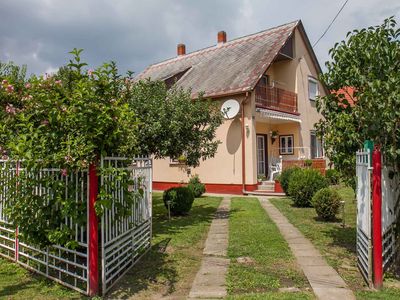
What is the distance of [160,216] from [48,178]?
21.6 ft

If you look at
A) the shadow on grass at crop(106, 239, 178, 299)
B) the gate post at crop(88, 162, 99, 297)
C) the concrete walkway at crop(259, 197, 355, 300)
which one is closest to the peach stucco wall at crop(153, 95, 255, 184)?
the concrete walkway at crop(259, 197, 355, 300)

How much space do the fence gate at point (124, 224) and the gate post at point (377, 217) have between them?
3545mm

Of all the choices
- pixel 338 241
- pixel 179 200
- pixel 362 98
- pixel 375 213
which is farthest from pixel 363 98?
pixel 179 200

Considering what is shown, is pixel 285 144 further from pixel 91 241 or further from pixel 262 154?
pixel 91 241

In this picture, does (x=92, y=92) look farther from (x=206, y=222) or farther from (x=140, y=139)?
(x=206, y=222)

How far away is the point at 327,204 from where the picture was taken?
33.5 ft

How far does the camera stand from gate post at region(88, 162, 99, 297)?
4887 millimetres

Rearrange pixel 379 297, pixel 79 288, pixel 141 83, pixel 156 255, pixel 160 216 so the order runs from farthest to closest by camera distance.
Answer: pixel 160 216 < pixel 141 83 < pixel 156 255 < pixel 79 288 < pixel 379 297

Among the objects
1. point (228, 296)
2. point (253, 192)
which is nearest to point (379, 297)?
point (228, 296)

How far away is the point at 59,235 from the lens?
16.3ft

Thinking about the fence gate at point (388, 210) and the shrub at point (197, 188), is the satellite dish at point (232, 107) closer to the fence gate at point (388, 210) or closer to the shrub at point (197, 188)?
the shrub at point (197, 188)

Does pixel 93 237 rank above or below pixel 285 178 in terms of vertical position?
below

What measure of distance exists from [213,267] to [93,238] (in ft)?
7.38

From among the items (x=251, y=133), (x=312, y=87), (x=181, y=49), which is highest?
(x=181, y=49)
